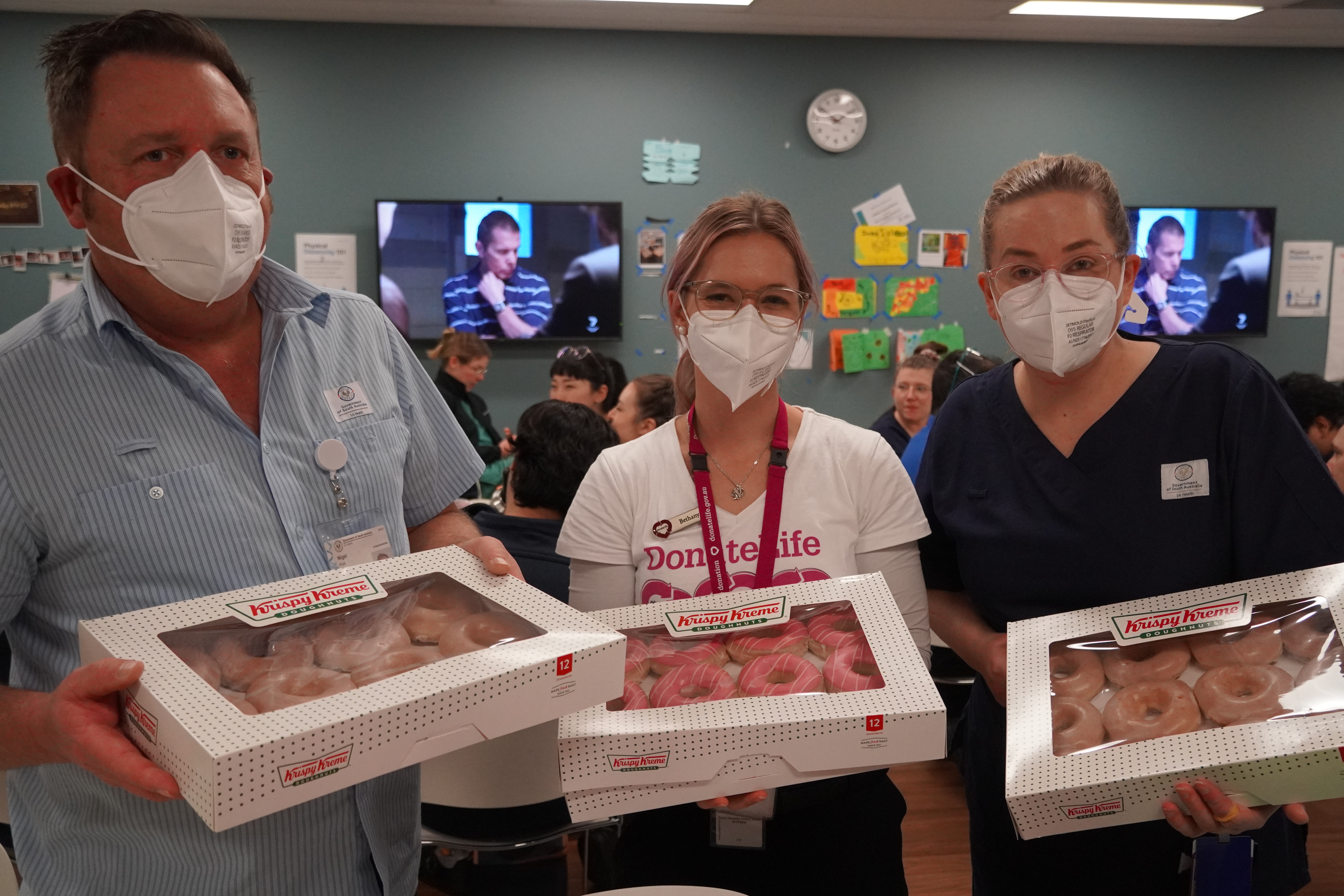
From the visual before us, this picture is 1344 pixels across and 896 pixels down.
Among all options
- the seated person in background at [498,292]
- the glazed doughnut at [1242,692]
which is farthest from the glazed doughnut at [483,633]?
the seated person in background at [498,292]

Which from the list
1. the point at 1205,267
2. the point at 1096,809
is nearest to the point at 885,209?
the point at 1205,267

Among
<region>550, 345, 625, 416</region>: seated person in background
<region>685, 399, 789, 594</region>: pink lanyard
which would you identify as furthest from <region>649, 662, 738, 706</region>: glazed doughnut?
<region>550, 345, 625, 416</region>: seated person in background

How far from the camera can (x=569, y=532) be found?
166 cm

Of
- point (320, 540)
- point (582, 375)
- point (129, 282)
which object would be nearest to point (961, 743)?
point (320, 540)

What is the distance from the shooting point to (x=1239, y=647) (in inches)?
51.7

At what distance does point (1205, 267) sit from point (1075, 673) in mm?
5892

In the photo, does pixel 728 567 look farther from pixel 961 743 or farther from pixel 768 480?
pixel 961 743

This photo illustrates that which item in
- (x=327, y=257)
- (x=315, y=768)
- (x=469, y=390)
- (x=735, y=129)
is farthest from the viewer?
(x=735, y=129)

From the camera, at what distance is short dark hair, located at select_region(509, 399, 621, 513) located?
274 centimetres

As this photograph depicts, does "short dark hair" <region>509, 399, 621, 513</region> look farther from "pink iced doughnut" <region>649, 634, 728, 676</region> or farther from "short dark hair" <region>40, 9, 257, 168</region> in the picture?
"short dark hair" <region>40, 9, 257, 168</region>

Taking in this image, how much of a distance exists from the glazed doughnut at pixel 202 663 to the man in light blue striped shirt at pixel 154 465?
16 centimetres

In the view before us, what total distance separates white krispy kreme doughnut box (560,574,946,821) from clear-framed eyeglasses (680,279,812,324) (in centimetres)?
72

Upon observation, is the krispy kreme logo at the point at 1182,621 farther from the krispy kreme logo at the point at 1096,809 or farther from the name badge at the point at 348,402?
the name badge at the point at 348,402

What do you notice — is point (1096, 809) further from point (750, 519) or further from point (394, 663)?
point (394, 663)
